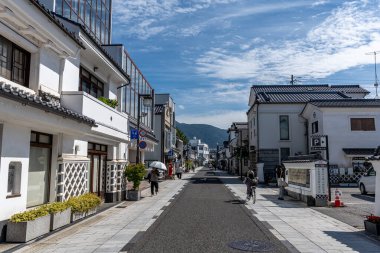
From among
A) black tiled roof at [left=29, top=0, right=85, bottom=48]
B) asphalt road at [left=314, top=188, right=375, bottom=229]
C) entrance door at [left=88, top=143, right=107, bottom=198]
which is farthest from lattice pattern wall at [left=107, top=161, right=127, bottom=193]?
asphalt road at [left=314, top=188, right=375, bottom=229]

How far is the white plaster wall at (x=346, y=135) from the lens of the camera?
32.4 m

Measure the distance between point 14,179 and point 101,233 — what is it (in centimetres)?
288

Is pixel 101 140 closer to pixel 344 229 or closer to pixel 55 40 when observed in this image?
pixel 55 40

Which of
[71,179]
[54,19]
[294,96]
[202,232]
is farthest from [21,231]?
[294,96]

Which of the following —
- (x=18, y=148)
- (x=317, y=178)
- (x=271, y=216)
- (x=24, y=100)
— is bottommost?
(x=271, y=216)

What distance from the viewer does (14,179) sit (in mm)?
9609

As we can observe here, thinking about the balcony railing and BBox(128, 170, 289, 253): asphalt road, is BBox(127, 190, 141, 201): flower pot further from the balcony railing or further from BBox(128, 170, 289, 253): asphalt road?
BBox(128, 170, 289, 253): asphalt road

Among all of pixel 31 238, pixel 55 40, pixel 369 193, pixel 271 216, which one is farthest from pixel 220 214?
pixel 369 193

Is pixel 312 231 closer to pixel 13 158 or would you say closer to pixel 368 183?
pixel 13 158

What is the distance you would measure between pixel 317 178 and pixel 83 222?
36.9 ft

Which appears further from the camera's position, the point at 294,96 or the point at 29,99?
the point at 294,96

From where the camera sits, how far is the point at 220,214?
47.0 ft

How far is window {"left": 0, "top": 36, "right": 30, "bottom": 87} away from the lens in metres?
9.42

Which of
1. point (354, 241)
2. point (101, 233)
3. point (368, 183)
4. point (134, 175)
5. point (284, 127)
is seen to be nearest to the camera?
point (354, 241)
